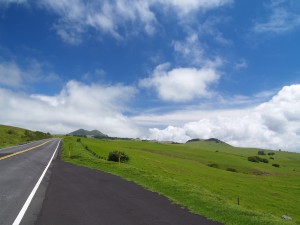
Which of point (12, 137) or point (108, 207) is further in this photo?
point (12, 137)

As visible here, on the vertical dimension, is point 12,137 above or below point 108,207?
above

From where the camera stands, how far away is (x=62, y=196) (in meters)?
15.9

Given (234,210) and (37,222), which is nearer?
(37,222)

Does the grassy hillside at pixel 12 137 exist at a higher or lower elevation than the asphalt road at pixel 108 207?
higher

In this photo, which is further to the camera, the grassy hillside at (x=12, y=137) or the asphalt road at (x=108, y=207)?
the grassy hillside at (x=12, y=137)

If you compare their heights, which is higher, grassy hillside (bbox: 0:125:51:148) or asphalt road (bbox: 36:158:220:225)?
grassy hillside (bbox: 0:125:51:148)

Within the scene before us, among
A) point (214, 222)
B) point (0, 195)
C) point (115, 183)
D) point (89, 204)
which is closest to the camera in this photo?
point (214, 222)

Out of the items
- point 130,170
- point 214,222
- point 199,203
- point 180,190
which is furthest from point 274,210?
point 214,222

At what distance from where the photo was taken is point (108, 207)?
13672 millimetres

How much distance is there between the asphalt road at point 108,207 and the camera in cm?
1158

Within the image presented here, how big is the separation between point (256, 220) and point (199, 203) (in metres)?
3.27

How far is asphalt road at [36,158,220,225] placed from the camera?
1158cm

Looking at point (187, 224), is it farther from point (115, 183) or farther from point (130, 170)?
point (130, 170)

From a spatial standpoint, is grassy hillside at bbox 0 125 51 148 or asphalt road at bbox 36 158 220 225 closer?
asphalt road at bbox 36 158 220 225
